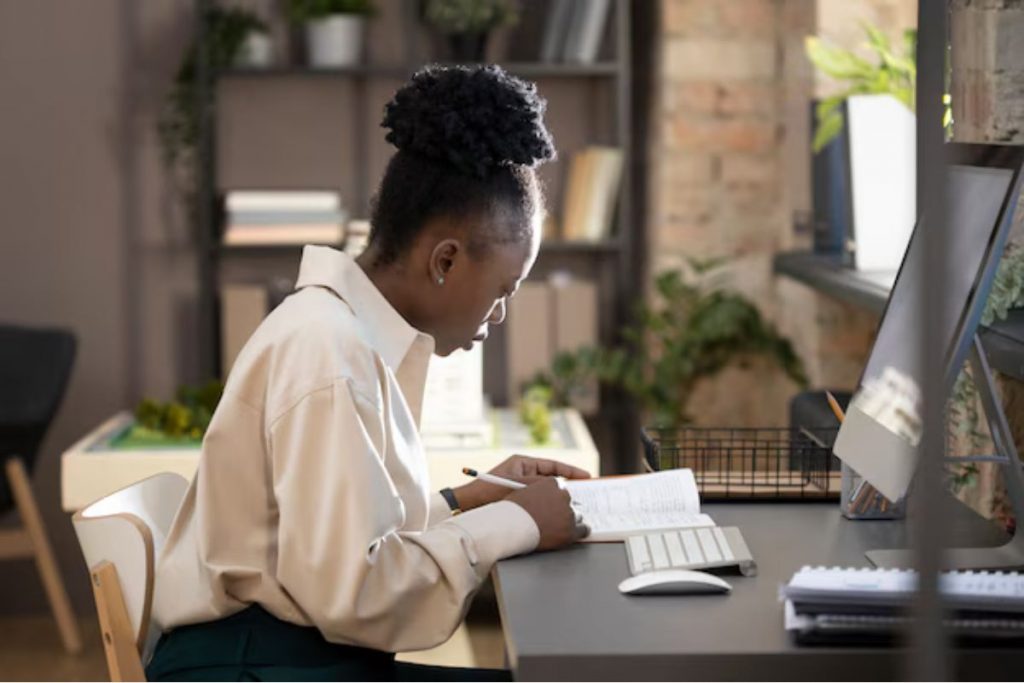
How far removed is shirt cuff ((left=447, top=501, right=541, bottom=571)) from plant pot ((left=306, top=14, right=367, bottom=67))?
2824 mm

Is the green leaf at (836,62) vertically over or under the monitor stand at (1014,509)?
over

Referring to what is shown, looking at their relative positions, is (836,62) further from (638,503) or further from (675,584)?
(675,584)

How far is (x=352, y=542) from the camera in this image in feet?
5.49

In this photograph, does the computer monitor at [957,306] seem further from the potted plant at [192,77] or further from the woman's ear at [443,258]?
the potted plant at [192,77]

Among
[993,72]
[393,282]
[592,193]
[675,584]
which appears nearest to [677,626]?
[675,584]

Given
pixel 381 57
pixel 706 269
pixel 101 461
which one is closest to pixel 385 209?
pixel 101 461

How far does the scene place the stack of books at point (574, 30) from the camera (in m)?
4.52

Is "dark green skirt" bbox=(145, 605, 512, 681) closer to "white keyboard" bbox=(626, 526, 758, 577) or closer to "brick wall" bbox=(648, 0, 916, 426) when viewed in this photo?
"white keyboard" bbox=(626, 526, 758, 577)

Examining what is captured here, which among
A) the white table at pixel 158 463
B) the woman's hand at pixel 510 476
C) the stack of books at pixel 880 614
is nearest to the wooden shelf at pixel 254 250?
the white table at pixel 158 463

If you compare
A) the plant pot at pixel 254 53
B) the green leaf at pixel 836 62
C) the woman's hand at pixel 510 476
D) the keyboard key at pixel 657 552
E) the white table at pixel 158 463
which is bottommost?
the white table at pixel 158 463

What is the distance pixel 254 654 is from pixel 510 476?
1.79ft

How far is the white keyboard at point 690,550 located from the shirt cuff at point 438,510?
0.28 meters

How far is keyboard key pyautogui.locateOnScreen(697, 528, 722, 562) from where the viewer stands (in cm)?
185

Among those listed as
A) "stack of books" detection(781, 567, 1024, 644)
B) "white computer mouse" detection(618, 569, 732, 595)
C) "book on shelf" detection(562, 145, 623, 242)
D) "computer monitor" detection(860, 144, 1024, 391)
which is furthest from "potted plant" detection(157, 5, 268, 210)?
"stack of books" detection(781, 567, 1024, 644)
